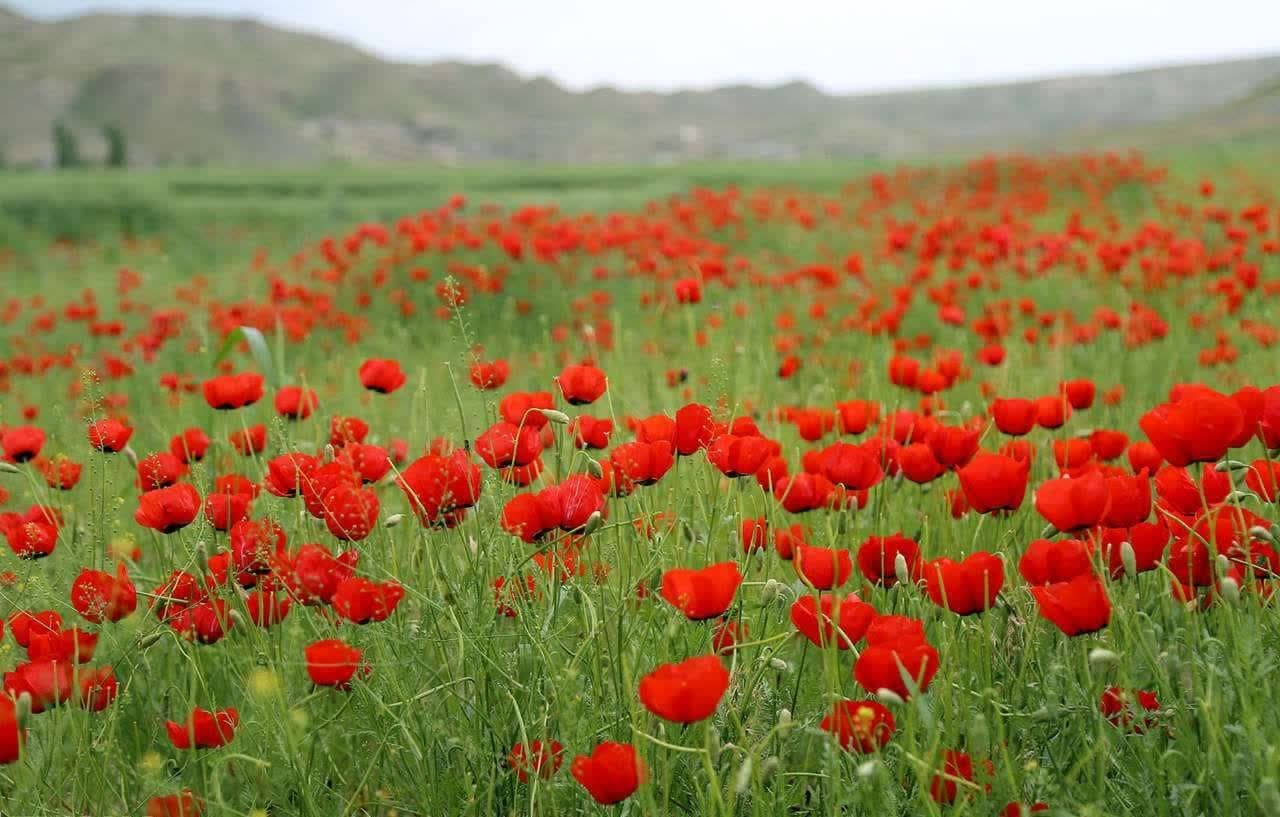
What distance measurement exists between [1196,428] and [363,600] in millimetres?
1076

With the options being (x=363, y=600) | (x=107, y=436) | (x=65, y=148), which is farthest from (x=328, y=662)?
A: (x=65, y=148)

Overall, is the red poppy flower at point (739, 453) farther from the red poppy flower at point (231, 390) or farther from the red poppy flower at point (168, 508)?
the red poppy flower at point (231, 390)

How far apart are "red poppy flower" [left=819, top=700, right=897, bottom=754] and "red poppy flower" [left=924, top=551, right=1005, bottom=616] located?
150 millimetres

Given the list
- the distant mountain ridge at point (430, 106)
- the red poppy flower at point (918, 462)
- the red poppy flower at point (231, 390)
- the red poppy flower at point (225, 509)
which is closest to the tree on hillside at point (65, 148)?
the red poppy flower at point (231, 390)

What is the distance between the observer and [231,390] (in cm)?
189

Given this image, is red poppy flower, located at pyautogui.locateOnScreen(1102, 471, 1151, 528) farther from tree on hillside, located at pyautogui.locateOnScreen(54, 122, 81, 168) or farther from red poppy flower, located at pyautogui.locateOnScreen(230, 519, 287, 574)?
tree on hillside, located at pyautogui.locateOnScreen(54, 122, 81, 168)

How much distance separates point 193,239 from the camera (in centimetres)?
1483

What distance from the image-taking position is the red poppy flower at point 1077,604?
1091mm

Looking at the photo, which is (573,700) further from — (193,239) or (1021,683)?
(193,239)

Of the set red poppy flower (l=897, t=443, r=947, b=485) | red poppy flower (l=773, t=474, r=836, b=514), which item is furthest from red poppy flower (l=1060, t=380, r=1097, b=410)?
red poppy flower (l=773, t=474, r=836, b=514)

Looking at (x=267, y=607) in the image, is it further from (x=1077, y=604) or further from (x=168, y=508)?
(x=1077, y=604)

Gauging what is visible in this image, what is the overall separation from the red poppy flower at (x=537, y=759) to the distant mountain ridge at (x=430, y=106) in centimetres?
10782

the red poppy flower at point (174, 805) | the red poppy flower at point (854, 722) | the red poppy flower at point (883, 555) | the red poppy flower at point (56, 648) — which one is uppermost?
the red poppy flower at point (883, 555)

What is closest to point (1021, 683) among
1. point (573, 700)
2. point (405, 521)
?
point (573, 700)
